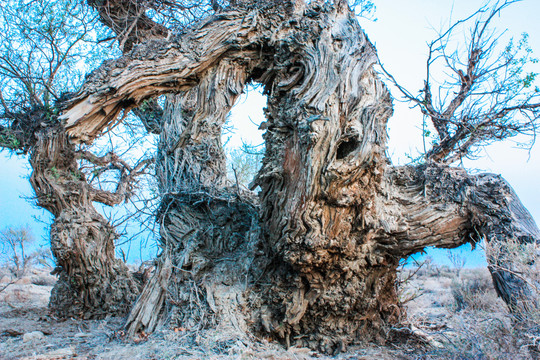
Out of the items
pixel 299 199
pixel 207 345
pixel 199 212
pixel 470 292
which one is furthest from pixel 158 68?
pixel 470 292

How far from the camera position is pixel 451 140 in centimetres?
467

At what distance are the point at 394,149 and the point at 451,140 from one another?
111 centimetres

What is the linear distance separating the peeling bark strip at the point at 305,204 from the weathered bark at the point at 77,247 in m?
1.31

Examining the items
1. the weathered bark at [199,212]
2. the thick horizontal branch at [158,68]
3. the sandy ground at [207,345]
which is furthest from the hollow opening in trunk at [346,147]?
the thick horizontal branch at [158,68]

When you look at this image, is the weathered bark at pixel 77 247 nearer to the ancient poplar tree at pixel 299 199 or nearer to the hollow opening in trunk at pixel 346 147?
the ancient poplar tree at pixel 299 199

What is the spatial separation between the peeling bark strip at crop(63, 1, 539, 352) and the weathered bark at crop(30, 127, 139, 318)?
1314 millimetres

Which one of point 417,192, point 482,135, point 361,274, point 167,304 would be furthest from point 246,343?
point 482,135

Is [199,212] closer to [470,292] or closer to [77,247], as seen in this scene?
[77,247]

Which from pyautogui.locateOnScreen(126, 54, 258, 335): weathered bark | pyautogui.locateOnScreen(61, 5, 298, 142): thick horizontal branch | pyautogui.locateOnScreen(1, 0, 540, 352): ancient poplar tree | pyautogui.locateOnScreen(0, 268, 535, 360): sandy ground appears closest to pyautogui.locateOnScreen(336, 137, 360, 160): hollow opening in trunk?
pyautogui.locateOnScreen(1, 0, 540, 352): ancient poplar tree

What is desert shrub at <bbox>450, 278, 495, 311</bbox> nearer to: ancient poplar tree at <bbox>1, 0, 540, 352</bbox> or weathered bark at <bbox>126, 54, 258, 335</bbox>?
ancient poplar tree at <bbox>1, 0, 540, 352</bbox>

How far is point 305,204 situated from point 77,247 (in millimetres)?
3324

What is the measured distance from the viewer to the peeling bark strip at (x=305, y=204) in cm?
316

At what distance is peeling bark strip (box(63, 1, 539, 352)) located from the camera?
10.4 feet

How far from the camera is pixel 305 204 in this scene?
3135 mm
